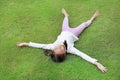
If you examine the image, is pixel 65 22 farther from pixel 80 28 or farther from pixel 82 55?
pixel 82 55

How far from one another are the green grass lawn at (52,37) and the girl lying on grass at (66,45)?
0.09 m

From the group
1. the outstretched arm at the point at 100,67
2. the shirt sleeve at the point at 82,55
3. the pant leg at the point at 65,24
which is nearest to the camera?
the outstretched arm at the point at 100,67

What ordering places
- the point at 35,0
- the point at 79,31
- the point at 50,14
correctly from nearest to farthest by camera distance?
the point at 79,31 → the point at 50,14 → the point at 35,0

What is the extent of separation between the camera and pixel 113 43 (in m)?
5.32

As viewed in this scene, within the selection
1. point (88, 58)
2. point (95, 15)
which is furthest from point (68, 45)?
point (95, 15)

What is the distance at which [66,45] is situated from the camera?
204 inches

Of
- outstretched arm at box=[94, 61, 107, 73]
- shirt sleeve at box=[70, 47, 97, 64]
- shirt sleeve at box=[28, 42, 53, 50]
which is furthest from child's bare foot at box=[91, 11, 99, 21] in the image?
outstretched arm at box=[94, 61, 107, 73]

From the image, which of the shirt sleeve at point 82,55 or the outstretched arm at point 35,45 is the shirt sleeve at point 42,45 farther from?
the shirt sleeve at point 82,55

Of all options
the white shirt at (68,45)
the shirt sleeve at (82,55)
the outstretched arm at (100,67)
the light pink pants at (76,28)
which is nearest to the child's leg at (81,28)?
the light pink pants at (76,28)

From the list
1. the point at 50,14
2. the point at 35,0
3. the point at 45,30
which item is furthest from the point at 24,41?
the point at 35,0

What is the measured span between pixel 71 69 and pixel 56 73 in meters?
0.26

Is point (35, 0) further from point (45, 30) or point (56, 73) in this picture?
point (56, 73)

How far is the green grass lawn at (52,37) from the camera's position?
4934 mm

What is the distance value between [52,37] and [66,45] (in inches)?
20.3
